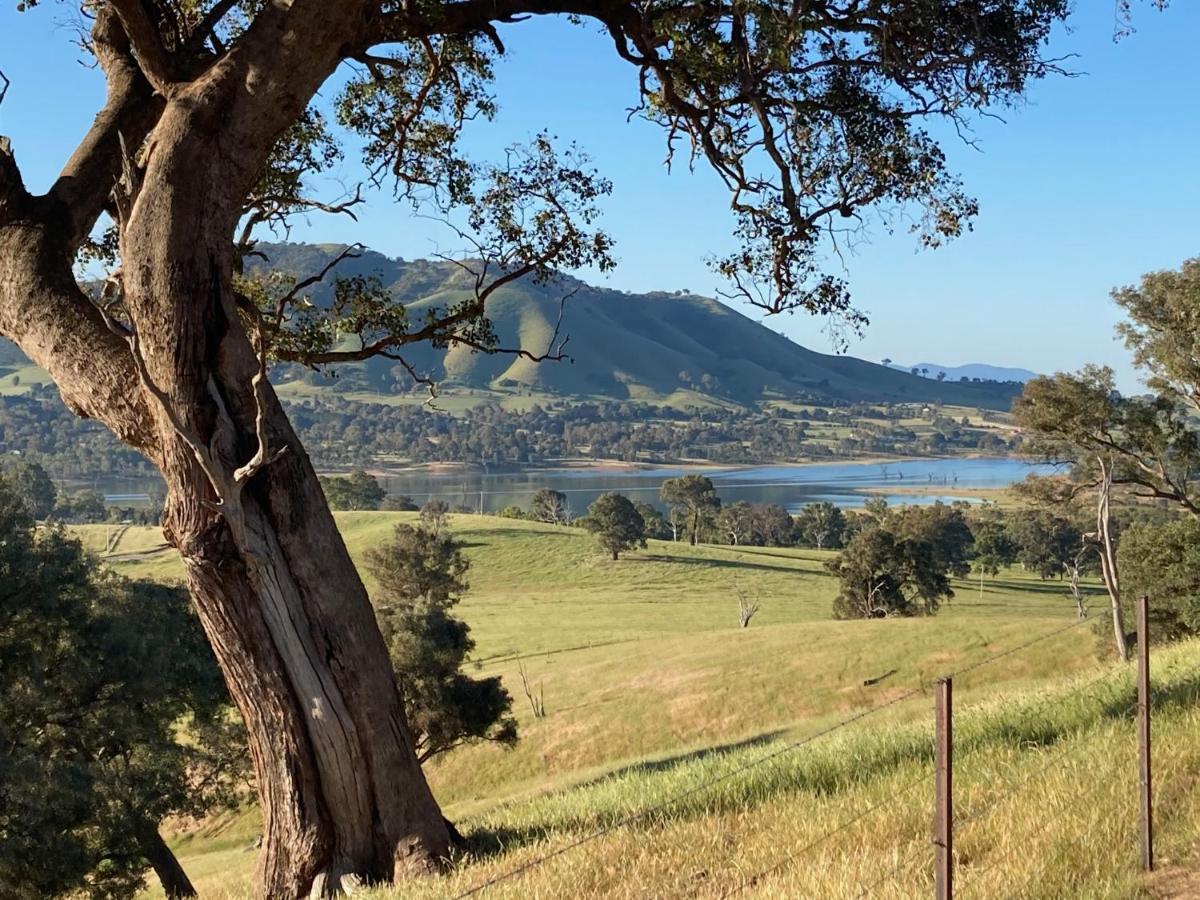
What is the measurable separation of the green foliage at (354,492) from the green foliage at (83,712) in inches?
4100

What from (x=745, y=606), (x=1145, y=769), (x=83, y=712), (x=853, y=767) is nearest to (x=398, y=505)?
(x=745, y=606)

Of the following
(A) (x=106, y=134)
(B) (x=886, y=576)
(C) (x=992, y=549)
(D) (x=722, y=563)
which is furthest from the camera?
(D) (x=722, y=563)

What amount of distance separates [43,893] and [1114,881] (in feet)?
48.8

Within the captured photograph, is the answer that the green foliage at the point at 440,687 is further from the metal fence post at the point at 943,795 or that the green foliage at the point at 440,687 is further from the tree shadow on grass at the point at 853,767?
the metal fence post at the point at 943,795

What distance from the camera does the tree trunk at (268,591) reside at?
6.66m

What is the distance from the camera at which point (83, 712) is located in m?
19.9

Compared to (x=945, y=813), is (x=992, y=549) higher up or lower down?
lower down

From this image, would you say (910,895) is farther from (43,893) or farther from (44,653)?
(44,653)

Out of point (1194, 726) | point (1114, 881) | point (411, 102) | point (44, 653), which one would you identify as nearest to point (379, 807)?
point (1114, 881)

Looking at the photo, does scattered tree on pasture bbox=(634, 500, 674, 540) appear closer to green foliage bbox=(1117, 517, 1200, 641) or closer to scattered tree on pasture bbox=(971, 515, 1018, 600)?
scattered tree on pasture bbox=(971, 515, 1018, 600)

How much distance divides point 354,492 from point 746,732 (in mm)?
97263

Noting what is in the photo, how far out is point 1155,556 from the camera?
3189 cm

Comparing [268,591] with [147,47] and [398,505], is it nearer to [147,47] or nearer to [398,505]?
[147,47]

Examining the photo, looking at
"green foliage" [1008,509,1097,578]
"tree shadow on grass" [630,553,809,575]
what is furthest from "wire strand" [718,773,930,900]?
"green foliage" [1008,509,1097,578]
